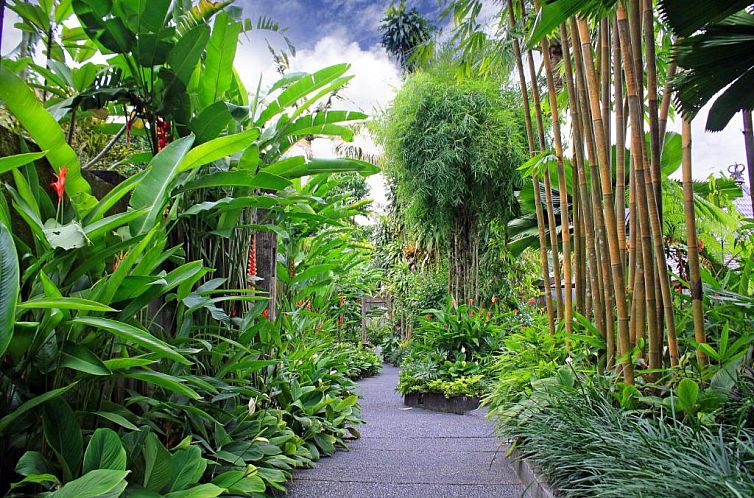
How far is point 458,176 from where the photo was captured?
5457 mm

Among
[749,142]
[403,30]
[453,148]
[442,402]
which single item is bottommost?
[442,402]

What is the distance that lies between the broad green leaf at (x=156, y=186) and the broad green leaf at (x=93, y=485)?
524 millimetres

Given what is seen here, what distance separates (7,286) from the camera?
91 cm

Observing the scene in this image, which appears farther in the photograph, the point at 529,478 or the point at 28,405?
the point at 529,478

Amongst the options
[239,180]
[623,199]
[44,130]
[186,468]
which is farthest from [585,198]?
[44,130]

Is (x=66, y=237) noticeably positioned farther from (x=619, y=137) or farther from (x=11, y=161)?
(x=619, y=137)

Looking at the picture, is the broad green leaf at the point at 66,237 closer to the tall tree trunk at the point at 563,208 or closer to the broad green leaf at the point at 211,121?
the broad green leaf at the point at 211,121

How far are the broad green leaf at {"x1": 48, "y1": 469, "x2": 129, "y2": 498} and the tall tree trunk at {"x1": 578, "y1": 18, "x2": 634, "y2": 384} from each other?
1.47m

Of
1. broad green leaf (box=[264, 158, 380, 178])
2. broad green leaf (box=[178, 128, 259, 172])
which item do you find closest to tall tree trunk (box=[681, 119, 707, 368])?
broad green leaf (box=[264, 158, 380, 178])

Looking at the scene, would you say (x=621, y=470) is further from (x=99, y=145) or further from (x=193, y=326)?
(x=99, y=145)

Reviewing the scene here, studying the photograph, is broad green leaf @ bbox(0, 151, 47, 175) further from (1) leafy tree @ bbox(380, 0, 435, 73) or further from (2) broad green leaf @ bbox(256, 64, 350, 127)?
(1) leafy tree @ bbox(380, 0, 435, 73)

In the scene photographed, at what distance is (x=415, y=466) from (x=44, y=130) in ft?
5.65

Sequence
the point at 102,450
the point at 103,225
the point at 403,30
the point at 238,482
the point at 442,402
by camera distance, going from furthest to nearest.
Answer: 1. the point at 403,30
2. the point at 442,402
3. the point at 238,482
4. the point at 103,225
5. the point at 102,450

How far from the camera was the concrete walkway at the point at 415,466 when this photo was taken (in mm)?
1862
